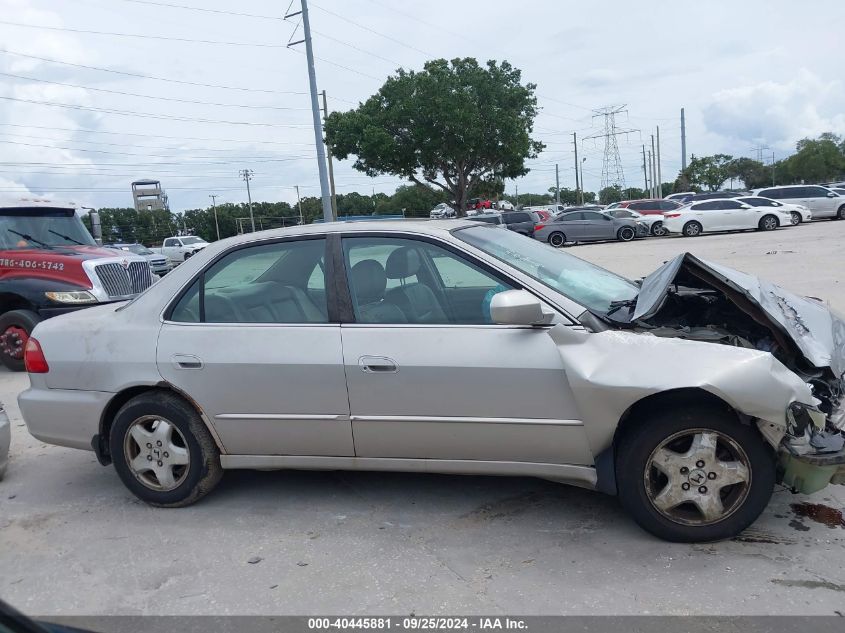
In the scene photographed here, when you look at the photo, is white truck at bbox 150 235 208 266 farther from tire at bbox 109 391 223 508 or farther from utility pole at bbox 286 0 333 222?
tire at bbox 109 391 223 508

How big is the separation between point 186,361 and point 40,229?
22.9 ft

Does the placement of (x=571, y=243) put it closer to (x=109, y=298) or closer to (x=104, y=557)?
(x=109, y=298)

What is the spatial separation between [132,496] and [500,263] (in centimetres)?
271

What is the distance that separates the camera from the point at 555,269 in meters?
4.16

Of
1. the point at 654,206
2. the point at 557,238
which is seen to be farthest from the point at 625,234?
the point at 654,206

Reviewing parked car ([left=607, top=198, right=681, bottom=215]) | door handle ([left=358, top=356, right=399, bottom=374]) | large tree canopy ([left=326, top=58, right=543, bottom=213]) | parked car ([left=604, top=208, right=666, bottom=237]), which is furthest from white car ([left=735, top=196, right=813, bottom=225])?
door handle ([left=358, top=356, right=399, bottom=374])

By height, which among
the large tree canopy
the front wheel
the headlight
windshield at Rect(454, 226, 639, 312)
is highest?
the large tree canopy

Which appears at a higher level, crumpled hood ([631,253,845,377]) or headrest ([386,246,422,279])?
headrest ([386,246,422,279])

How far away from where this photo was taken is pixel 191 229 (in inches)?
3275

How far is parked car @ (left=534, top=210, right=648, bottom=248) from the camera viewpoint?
29.2 meters

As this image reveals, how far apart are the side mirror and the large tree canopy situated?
33.9 m

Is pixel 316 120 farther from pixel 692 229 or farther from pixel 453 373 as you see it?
pixel 453 373

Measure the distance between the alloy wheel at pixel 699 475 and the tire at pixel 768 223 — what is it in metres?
27.6

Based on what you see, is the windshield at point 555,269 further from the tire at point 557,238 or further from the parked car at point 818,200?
the parked car at point 818,200
